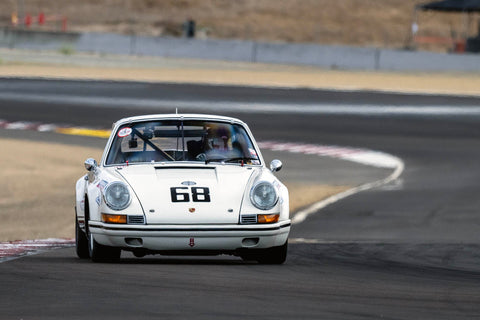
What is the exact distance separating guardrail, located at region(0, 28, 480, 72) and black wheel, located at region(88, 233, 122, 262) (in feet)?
138

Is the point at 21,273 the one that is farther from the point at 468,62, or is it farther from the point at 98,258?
the point at 468,62

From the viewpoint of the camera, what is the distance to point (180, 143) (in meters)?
10.4

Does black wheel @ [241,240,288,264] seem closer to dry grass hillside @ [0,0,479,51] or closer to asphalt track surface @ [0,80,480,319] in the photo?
asphalt track surface @ [0,80,480,319]

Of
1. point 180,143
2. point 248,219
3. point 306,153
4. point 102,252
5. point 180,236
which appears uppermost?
point 180,143

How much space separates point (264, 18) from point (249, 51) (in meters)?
31.7

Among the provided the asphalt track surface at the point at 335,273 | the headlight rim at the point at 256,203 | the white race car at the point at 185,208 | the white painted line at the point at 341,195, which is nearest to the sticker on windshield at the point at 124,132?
the white race car at the point at 185,208

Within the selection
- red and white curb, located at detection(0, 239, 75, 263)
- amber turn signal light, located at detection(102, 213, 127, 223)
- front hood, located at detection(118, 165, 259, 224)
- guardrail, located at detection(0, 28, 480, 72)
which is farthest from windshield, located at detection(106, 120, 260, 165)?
guardrail, located at detection(0, 28, 480, 72)

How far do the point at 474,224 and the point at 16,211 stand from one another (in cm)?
628

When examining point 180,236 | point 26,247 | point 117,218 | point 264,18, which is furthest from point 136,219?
point 264,18

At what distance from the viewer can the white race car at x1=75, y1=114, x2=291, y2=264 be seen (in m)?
9.34

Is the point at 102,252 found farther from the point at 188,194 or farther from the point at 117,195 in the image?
the point at 188,194

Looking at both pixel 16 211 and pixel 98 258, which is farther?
pixel 16 211

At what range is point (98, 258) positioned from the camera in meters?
9.74

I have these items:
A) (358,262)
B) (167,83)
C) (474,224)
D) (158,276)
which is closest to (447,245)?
(358,262)
